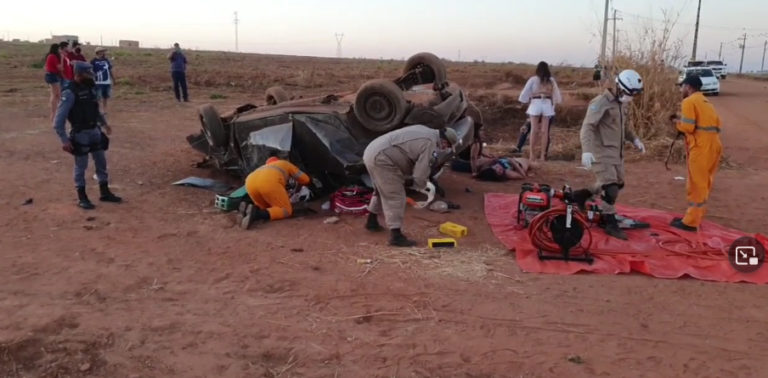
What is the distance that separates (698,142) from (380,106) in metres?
3.41

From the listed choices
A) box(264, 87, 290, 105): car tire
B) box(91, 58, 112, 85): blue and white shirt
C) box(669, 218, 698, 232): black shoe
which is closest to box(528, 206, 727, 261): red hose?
box(669, 218, 698, 232): black shoe

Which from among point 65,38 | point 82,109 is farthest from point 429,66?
point 65,38

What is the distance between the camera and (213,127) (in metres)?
7.66

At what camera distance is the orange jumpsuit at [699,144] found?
614 centimetres

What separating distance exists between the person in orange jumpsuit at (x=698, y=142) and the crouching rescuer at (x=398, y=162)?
8.14 feet

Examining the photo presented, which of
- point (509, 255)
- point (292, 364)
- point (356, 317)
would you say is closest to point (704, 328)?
point (509, 255)

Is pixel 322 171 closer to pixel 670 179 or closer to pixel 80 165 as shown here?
pixel 80 165

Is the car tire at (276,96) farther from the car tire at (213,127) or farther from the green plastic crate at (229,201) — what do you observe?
the green plastic crate at (229,201)

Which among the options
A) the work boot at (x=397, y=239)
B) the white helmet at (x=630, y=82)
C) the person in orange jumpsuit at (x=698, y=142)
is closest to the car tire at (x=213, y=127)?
the work boot at (x=397, y=239)

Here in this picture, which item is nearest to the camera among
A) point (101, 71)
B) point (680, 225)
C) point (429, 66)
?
point (680, 225)

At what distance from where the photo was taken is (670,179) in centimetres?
891

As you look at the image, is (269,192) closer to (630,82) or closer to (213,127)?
(213,127)

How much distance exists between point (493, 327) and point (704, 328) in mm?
1476

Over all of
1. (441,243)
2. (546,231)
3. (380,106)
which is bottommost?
(441,243)
